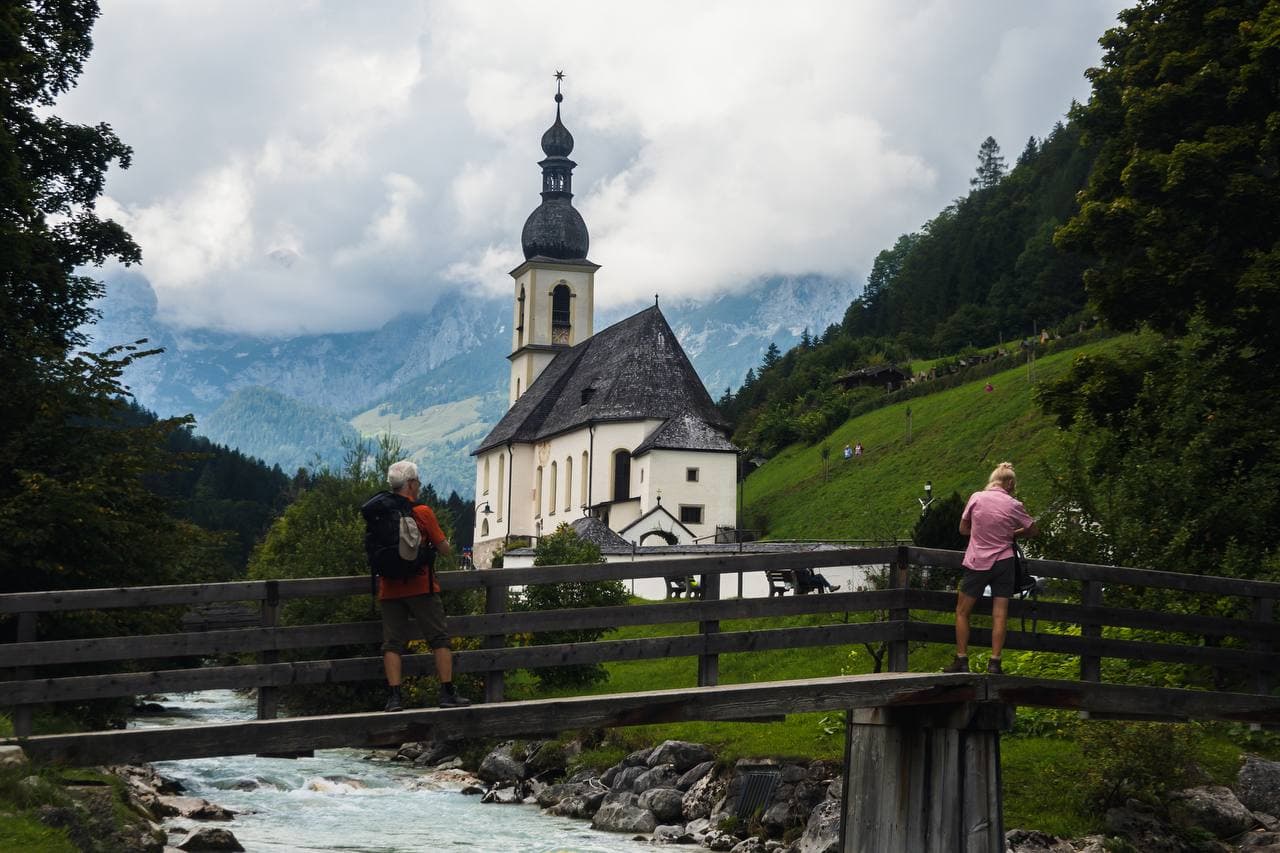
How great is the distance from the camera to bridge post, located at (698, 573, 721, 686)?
13156mm

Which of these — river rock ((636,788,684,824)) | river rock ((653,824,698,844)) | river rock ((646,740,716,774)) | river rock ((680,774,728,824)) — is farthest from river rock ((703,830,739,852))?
river rock ((646,740,716,774))

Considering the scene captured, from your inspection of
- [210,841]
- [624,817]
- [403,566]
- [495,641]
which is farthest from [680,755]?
[403,566]

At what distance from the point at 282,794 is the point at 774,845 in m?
12.1

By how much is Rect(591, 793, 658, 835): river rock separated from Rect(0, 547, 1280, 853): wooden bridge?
10836 mm

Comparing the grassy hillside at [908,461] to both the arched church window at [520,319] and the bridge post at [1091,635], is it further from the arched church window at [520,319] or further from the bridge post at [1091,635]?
the bridge post at [1091,635]

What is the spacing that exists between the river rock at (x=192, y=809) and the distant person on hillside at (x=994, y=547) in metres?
15.2

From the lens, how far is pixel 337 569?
47250mm

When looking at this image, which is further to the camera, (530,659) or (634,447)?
(634,447)

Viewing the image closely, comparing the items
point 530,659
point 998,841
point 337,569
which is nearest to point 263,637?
point 530,659

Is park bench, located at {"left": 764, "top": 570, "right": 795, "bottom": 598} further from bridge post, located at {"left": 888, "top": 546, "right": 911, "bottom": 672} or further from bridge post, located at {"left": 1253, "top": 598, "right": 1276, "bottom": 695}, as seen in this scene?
bridge post, located at {"left": 888, "top": 546, "right": 911, "bottom": 672}

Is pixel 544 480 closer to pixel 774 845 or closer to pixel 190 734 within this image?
pixel 774 845

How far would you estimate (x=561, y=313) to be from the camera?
98000mm

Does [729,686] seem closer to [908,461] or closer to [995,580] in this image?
[995,580]

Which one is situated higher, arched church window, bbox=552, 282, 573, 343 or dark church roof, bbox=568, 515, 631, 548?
arched church window, bbox=552, 282, 573, 343
